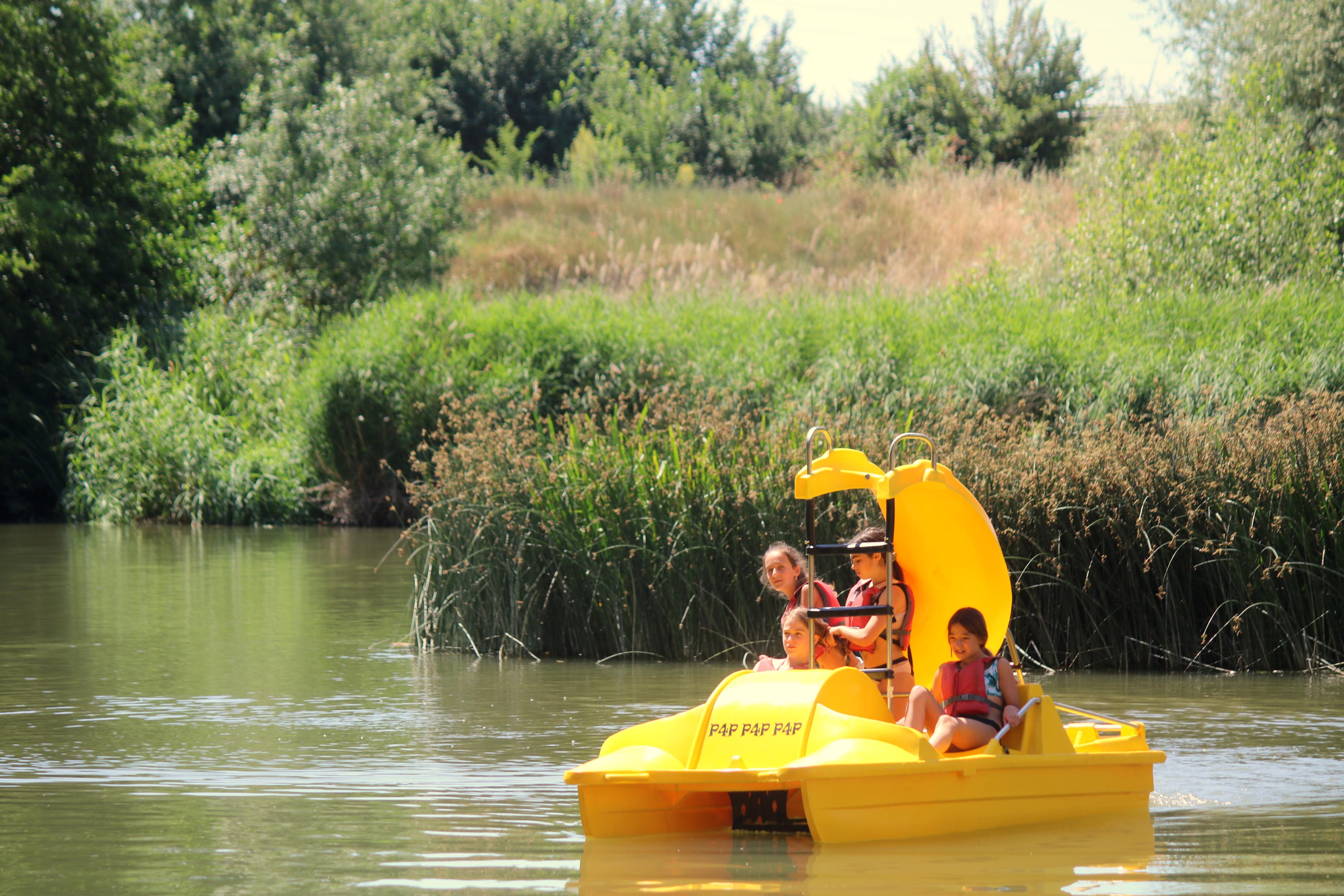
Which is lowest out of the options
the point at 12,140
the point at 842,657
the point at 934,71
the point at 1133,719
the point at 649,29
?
the point at 1133,719

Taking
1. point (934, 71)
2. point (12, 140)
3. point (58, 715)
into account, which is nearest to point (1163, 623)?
point (58, 715)

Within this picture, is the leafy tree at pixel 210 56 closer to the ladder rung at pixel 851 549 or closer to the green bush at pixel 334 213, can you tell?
the green bush at pixel 334 213

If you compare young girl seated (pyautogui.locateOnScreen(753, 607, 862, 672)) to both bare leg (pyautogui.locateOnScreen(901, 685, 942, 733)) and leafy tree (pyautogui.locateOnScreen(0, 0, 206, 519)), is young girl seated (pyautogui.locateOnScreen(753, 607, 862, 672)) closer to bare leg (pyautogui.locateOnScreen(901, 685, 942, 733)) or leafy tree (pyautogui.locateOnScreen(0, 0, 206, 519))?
bare leg (pyautogui.locateOnScreen(901, 685, 942, 733))

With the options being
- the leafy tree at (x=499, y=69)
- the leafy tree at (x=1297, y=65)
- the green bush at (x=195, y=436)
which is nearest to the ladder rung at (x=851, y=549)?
the leafy tree at (x=1297, y=65)

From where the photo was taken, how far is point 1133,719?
8.84 metres

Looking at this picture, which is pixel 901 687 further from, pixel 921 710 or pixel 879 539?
pixel 879 539

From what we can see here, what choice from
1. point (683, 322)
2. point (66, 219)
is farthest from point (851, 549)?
point (66, 219)

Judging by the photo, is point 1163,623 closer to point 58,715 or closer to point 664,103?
point 58,715

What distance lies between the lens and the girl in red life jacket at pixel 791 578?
A: 7.24m

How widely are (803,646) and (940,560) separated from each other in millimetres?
786

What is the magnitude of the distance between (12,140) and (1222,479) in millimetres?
24321

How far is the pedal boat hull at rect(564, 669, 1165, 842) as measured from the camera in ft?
19.2

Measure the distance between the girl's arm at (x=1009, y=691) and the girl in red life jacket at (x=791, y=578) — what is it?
0.87 meters

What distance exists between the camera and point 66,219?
2784cm
